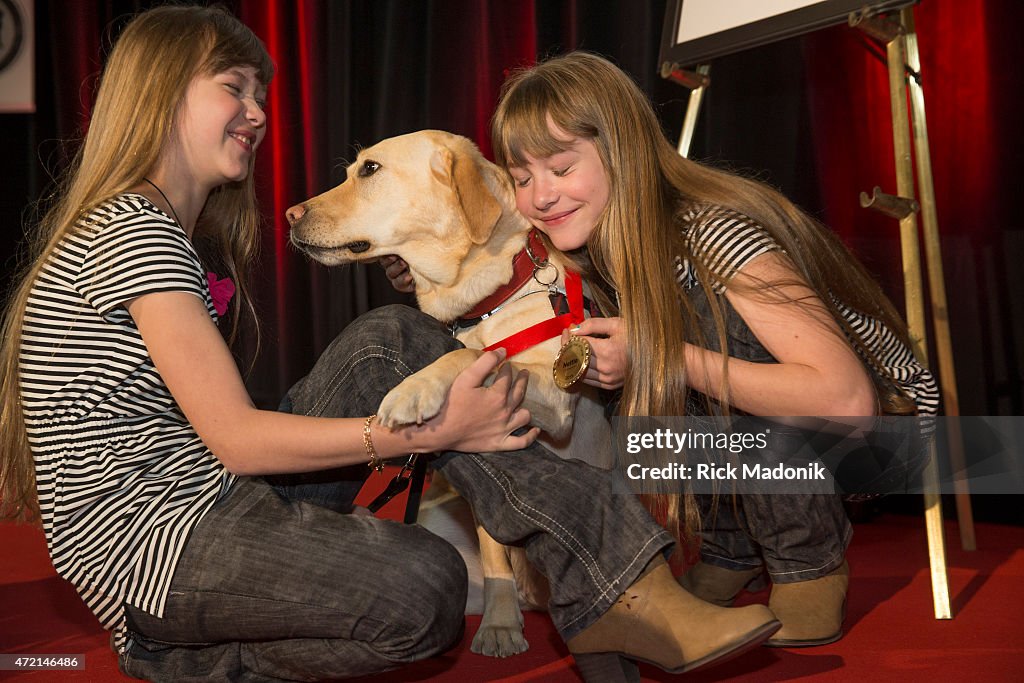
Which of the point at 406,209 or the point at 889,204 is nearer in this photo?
the point at 889,204

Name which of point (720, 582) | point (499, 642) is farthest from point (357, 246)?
point (720, 582)

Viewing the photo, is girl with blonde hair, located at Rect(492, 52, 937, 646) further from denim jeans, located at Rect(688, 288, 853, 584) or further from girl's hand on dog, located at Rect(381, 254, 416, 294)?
girl's hand on dog, located at Rect(381, 254, 416, 294)

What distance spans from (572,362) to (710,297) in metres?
0.27

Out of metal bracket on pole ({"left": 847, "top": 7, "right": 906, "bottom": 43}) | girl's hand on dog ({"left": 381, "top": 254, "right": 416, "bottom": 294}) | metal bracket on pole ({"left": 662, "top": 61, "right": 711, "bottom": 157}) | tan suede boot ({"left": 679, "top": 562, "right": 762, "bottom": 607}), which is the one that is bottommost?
tan suede boot ({"left": 679, "top": 562, "right": 762, "bottom": 607})

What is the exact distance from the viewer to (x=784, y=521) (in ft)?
5.28

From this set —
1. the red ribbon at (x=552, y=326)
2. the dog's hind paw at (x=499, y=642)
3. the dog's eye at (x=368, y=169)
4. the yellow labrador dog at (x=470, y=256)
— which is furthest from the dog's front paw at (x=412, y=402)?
the dog's eye at (x=368, y=169)

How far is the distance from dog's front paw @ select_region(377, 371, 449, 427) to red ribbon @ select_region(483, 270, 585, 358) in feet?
1.27

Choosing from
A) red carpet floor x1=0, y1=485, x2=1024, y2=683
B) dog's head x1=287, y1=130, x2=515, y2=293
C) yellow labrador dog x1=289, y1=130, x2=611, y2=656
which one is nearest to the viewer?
red carpet floor x1=0, y1=485, x2=1024, y2=683

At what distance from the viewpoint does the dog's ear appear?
6.07 feet

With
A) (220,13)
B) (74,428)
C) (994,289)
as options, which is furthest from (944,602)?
(220,13)

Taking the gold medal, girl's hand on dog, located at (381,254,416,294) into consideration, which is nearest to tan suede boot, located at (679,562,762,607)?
the gold medal

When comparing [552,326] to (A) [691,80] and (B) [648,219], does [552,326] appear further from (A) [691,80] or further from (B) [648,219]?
(A) [691,80]

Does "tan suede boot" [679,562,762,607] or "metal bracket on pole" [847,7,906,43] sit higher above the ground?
"metal bracket on pole" [847,7,906,43]

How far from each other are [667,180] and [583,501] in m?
0.73
